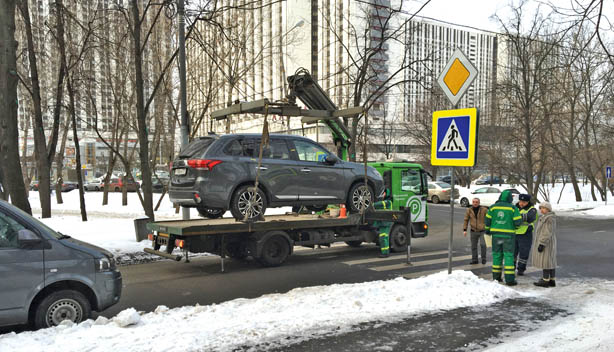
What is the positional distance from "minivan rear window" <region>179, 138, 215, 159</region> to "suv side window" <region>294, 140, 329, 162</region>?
1.92 meters

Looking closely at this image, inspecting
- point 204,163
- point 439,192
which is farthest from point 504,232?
point 439,192

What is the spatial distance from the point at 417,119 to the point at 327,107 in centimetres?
2855

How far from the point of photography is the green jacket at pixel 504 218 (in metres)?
8.27

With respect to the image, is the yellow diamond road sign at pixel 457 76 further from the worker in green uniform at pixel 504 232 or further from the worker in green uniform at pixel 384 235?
the worker in green uniform at pixel 384 235

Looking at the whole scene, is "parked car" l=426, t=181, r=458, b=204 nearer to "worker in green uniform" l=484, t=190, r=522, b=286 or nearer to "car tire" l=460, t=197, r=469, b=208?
"car tire" l=460, t=197, r=469, b=208

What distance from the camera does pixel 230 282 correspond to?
27.3ft

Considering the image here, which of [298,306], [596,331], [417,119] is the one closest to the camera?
[596,331]

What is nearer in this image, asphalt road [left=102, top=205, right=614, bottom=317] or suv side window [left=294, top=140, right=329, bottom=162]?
asphalt road [left=102, top=205, right=614, bottom=317]

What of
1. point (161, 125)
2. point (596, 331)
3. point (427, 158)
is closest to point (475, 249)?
point (596, 331)

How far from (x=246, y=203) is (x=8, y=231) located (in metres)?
4.62

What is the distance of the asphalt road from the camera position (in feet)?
24.2

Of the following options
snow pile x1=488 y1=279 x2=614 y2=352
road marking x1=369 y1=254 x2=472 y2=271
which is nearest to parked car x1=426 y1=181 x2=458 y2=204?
road marking x1=369 y1=254 x2=472 y2=271

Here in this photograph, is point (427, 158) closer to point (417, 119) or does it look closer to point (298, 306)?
point (417, 119)

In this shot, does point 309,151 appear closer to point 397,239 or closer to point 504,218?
point 397,239
